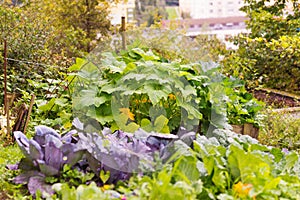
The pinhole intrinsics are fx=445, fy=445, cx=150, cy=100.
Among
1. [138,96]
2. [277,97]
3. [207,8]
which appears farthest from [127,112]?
[207,8]

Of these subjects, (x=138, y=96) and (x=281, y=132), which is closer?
(x=138, y=96)

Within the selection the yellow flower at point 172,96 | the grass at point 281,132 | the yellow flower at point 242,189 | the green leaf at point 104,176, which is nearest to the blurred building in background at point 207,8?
the grass at point 281,132

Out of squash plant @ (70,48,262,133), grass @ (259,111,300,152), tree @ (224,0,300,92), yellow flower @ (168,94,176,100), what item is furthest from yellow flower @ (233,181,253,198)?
tree @ (224,0,300,92)

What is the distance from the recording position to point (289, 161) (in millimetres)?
2145

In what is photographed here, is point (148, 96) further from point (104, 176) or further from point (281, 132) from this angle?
point (281, 132)

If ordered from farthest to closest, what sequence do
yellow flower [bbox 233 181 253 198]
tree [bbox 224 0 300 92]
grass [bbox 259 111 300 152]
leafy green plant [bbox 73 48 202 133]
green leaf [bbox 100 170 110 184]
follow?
tree [bbox 224 0 300 92] < grass [bbox 259 111 300 152] < leafy green plant [bbox 73 48 202 133] < green leaf [bbox 100 170 110 184] < yellow flower [bbox 233 181 253 198]

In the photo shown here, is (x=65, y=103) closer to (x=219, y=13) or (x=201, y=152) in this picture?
(x=201, y=152)

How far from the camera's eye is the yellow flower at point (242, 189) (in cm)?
177

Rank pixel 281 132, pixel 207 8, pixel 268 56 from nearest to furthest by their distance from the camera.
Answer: pixel 281 132, pixel 268 56, pixel 207 8

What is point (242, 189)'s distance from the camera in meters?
1.79

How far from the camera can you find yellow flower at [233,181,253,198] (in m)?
1.77

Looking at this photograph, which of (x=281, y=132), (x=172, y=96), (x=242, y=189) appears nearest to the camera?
(x=242, y=189)

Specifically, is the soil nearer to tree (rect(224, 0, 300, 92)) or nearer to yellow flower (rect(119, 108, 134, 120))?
tree (rect(224, 0, 300, 92))

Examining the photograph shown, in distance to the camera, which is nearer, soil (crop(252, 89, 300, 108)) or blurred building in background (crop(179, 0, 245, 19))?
Result: soil (crop(252, 89, 300, 108))
